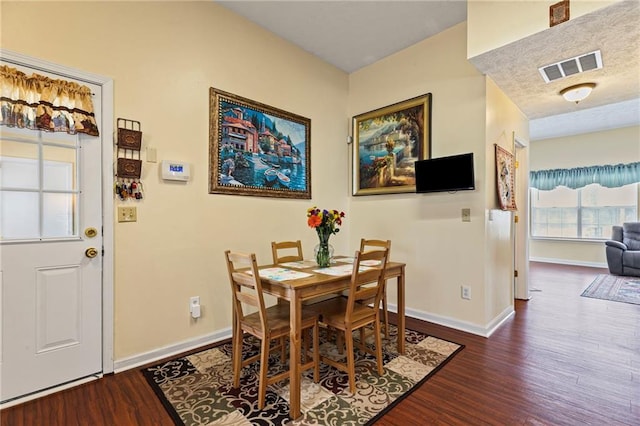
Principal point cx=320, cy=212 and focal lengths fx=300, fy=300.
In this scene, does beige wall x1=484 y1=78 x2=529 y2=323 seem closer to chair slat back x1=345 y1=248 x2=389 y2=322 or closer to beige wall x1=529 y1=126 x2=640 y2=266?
chair slat back x1=345 y1=248 x2=389 y2=322

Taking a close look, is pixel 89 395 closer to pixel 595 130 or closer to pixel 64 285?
pixel 64 285

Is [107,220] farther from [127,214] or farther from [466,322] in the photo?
[466,322]

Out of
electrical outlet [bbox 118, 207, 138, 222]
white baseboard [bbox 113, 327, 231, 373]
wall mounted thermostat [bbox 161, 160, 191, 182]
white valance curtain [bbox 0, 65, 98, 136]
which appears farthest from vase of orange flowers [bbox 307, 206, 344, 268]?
white valance curtain [bbox 0, 65, 98, 136]

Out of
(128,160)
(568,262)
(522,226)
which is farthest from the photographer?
(568,262)

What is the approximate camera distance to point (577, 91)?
3.04m

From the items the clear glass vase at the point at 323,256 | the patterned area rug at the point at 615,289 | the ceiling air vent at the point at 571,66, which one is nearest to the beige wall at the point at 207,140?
the ceiling air vent at the point at 571,66

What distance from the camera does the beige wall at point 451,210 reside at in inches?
118

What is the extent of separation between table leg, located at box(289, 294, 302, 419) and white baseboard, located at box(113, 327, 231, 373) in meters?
1.29

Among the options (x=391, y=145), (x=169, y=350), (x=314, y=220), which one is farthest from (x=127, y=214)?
(x=391, y=145)

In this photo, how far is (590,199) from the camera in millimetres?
6961

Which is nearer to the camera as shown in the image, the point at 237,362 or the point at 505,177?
the point at 237,362

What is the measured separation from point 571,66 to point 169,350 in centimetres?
429

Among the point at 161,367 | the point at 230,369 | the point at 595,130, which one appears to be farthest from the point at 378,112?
the point at 595,130

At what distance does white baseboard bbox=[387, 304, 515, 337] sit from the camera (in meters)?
2.98
